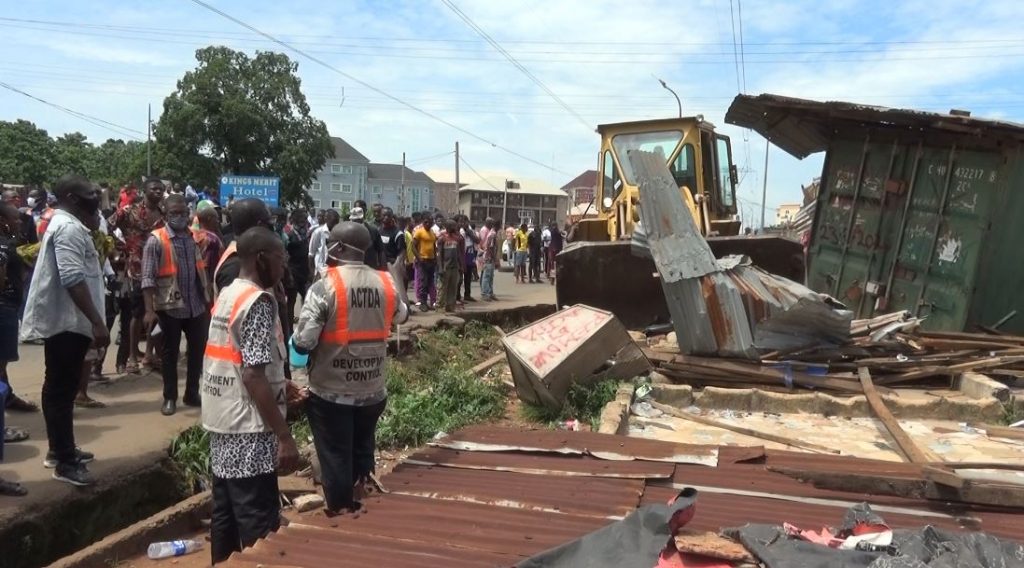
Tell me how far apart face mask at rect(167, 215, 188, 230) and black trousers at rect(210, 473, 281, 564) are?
10.8 ft

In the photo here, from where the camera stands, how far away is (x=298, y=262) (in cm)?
804

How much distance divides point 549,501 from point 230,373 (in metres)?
1.42

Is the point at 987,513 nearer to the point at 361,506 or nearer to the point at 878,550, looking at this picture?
the point at 878,550

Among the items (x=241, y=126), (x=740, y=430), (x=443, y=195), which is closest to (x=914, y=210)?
(x=740, y=430)

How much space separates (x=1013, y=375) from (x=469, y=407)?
509 centimetres

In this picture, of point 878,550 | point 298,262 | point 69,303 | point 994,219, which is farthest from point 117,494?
point 994,219

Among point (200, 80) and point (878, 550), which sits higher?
point (200, 80)

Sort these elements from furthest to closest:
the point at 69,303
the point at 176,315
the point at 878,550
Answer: the point at 176,315
the point at 69,303
the point at 878,550

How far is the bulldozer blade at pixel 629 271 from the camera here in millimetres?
9094

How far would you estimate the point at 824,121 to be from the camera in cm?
993

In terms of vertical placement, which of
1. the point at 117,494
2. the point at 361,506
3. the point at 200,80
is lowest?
the point at 117,494

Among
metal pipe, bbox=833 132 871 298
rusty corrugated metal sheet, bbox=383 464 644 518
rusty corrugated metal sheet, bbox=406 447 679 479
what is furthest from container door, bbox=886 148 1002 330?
rusty corrugated metal sheet, bbox=383 464 644 518

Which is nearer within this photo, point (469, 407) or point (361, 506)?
point (361, 506)

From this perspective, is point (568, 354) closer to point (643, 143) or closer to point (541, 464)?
point (541, 464)
